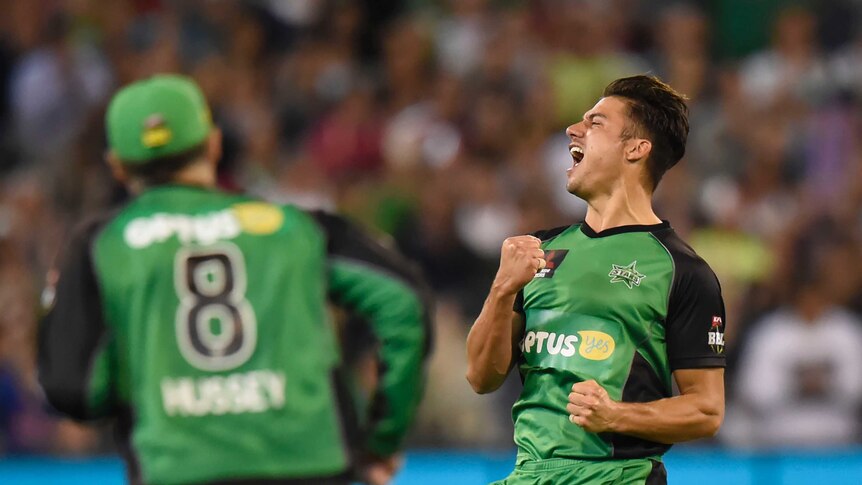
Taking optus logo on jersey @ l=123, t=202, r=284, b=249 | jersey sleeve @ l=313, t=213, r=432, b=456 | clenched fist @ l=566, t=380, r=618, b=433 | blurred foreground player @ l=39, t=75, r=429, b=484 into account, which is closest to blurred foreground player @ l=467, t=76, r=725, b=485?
clenched fist @ l=566, t=380, r=618, b=433

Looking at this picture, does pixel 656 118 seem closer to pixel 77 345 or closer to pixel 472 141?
pixel 77 345

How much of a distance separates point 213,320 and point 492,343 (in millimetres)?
840

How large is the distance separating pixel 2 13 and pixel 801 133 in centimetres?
647

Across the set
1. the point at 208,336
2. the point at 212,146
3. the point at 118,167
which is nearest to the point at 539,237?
the point at 212,146

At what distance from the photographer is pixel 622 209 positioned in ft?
14.8

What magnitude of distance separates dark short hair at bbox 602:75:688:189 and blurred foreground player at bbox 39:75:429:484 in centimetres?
88

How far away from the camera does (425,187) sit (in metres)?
10.4

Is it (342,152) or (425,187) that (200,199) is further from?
(342,152)

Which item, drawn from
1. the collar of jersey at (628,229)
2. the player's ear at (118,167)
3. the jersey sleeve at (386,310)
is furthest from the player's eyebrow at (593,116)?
the player's ear at (118,167)

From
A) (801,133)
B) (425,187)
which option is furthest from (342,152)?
(801,133)

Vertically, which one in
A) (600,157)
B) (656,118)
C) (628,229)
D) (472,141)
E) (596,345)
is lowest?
(596,345)

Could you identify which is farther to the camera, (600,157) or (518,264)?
(600,157)

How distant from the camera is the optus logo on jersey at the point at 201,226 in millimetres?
4113

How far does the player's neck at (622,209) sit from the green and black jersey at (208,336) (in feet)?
2.33
